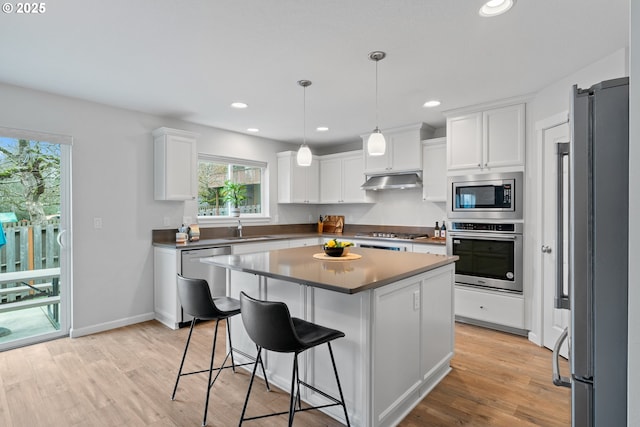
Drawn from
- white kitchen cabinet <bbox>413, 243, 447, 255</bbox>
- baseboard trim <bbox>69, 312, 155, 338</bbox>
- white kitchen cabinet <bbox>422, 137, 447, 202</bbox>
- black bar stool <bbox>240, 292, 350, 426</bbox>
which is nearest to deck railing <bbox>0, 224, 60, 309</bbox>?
baseboard trim <bbox>69, 312, 155, 338</bbox>

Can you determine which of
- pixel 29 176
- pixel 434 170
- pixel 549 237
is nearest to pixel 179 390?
pixel 29 176

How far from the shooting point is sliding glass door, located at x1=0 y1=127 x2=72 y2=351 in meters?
3.22

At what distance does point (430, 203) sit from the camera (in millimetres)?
4859

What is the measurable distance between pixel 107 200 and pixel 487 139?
4170 millimetres

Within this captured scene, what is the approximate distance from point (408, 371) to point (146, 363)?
2.16 meters

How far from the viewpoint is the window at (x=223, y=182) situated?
4793 mm

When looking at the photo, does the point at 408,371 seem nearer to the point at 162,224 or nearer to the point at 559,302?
the point at 559,302

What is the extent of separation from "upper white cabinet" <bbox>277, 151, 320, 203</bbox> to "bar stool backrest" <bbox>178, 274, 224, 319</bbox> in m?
3.40

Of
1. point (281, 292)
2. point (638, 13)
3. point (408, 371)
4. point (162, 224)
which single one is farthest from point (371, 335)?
point (162, 224)

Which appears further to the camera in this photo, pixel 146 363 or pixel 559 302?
pixel 146 363

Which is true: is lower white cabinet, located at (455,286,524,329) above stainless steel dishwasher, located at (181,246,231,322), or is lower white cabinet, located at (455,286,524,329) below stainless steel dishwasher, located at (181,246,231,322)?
below

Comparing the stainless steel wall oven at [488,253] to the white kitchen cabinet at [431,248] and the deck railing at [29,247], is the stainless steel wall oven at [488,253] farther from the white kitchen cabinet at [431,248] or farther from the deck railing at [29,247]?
the deck railing at [29,247]

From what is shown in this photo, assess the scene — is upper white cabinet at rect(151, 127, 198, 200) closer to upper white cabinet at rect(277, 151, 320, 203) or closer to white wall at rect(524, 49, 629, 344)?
upper white cabinet at rect(277, 151, 320, 203)

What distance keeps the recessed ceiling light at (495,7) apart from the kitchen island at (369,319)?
5.16 feet
